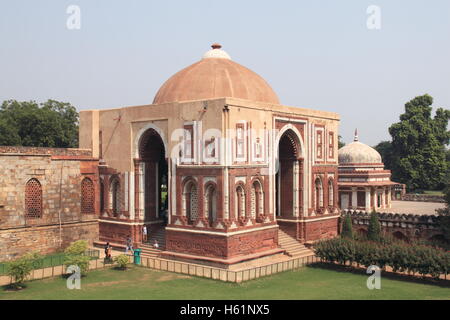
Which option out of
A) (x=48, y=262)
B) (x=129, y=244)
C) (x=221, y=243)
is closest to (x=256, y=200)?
(x=221, y=243)

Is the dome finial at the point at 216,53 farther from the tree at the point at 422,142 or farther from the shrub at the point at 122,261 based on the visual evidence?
the tree at the point at 422,142

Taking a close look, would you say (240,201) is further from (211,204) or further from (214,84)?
(214,84)

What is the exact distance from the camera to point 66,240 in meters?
30.8

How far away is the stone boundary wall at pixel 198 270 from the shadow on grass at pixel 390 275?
1257 millimetres

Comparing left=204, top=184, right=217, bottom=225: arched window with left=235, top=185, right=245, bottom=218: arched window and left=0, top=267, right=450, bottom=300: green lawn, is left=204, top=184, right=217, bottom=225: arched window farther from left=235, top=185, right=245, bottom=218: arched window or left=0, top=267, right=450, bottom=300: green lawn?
left=0, top=267, right=450, bottom=300: green lawn

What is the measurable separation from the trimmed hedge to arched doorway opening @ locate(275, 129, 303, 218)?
4.42 meters

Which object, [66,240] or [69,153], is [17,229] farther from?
[69,153]

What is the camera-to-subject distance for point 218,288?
2227cm

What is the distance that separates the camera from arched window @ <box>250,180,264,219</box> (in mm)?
27703

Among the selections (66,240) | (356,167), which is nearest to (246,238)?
(66,240)

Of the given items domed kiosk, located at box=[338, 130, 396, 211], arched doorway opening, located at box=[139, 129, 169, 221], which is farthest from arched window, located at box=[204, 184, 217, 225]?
domed kiosk, located at box=[338, 130, 396, 211]

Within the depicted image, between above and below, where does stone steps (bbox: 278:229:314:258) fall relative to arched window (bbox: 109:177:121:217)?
below

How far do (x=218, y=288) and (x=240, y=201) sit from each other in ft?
18.8
